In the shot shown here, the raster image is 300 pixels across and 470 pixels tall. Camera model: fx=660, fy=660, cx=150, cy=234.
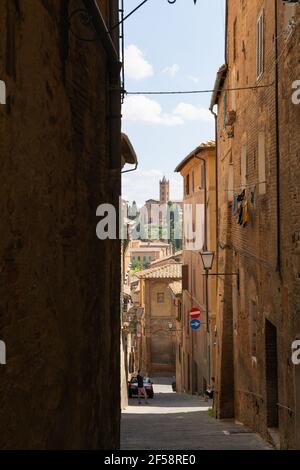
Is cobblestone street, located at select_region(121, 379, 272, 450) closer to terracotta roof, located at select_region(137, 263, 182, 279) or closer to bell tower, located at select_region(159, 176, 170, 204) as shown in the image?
terracotta roof, located at select_region(137, 263, 182, 279)

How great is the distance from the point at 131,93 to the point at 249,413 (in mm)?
8948

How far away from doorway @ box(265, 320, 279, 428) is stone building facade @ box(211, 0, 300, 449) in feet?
0.06

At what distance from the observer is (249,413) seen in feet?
51.4

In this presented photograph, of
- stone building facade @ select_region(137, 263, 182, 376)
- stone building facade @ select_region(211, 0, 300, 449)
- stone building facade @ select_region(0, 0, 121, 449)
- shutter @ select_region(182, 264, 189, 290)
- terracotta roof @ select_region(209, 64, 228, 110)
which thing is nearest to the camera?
stone building facade @ select_region(0, 0, 121, 449)

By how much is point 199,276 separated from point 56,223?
24.4m

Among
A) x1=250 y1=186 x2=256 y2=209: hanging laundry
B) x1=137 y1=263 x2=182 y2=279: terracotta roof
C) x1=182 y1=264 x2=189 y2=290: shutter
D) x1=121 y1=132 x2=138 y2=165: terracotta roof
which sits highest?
x1=121 y1=132 x2=138 y2=165: terracotta roof

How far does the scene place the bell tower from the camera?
186m

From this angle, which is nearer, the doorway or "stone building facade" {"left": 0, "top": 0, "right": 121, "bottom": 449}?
"stone building facade" {"left": 0, "top": 0, "right": 121, "bottom": 449}

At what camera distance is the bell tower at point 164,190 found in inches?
7323

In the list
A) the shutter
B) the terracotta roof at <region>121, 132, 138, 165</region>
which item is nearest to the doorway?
the terracotta roof at <region>121, 132, 138, 165</region>

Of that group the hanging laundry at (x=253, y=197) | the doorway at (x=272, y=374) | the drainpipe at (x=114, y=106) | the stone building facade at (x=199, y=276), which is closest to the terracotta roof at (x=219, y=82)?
the stone building facade at (x=199, y=276)

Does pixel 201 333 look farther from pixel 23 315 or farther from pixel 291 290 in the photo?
pixel 23 315

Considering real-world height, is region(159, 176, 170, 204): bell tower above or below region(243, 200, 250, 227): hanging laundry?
above

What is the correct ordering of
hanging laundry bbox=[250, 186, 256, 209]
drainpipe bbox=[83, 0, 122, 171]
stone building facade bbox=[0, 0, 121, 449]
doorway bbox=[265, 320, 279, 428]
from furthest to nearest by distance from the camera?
1. hanging laundry bbox=[250, 186, 256, 209]
2. doorway bbox=[265, 320, 279, 428]
3. drainpipe bbox=[83, 0, 122, 171]
4. stone building facade bbox=[0, 0, 121, 449]
